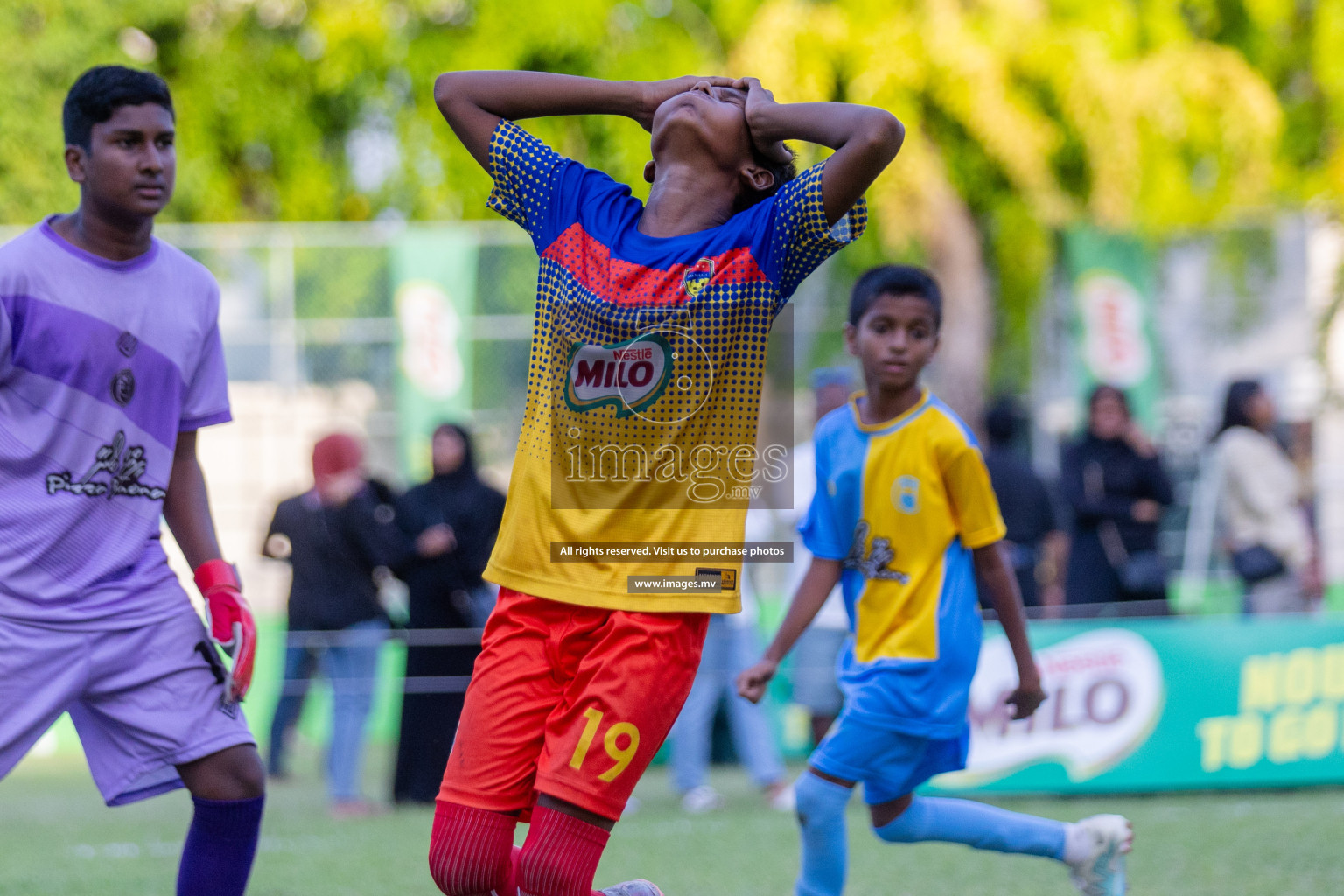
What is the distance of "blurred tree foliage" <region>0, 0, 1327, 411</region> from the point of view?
13438 mm

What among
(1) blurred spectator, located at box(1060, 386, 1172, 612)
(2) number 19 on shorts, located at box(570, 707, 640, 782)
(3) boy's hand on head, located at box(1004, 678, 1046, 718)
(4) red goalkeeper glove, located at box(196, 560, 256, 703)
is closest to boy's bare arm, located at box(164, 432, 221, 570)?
(4) red goalkeeper glove, located at box(196, 560, 256, 703)

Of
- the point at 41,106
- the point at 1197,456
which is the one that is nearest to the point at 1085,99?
the point at 1197,456

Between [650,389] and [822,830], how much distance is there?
1.64m

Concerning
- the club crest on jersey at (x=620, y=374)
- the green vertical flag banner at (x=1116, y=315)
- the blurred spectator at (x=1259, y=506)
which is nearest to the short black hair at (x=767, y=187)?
the club crest on jersey at (x=620, y=374)

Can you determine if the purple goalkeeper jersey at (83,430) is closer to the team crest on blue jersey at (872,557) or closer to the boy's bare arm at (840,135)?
the boy's bare arm at (840,135)

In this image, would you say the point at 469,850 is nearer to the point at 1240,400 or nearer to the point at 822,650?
the point at 822,650

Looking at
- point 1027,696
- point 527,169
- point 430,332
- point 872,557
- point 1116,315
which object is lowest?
point 1027,696

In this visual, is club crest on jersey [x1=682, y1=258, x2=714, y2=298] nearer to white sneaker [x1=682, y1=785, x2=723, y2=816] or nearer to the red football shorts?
the red football shorts

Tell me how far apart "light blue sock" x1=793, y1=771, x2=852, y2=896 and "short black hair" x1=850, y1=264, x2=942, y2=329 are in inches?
54.4

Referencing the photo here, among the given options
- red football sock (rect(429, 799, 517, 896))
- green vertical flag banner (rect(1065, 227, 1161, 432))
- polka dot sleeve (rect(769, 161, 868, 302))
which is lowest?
red football sock (rect(429, 799, 517, 896))

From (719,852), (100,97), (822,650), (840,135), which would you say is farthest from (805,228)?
(822,650)

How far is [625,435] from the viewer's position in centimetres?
322

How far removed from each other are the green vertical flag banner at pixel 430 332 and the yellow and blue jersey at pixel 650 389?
8536mm

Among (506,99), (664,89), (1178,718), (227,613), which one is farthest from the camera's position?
(1178,718)
